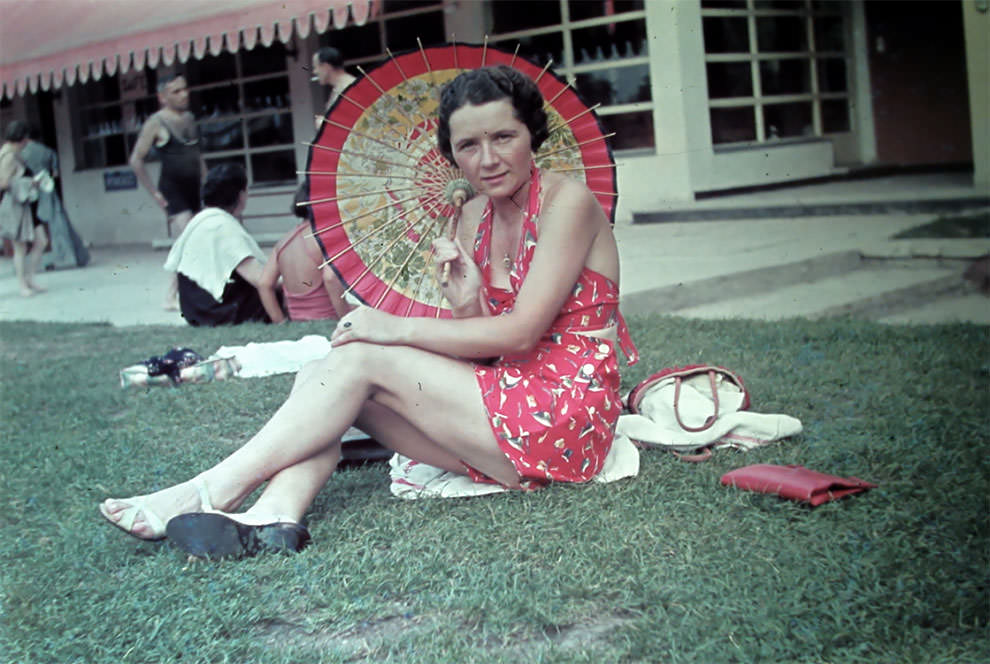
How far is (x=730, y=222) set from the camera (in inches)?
333

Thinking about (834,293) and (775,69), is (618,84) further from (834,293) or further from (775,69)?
(834,293)

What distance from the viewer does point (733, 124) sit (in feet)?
34.2

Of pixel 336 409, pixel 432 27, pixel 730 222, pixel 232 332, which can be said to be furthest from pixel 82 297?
pixel 336 409

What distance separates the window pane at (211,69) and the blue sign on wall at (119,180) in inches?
71.7

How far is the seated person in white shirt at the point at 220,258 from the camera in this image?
20.1 feet

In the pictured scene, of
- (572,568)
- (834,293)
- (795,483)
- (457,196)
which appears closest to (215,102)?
(834,293)

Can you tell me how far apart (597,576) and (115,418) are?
293 cm

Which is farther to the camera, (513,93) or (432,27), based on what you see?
(432,27)

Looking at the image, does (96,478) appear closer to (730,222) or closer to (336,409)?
(336,409)

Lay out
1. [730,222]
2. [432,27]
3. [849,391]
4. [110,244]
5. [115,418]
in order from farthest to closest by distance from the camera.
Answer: [110,244], [432,27], [730,222], [115,418], [849,391]

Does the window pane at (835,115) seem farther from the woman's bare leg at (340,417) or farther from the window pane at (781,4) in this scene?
the woman's bare leg at (340,417)

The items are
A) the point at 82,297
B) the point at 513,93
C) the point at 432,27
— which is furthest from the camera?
the point at 432,27

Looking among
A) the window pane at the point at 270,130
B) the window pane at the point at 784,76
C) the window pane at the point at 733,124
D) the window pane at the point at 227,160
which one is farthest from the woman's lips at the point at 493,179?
the window pane at the point at 227,160

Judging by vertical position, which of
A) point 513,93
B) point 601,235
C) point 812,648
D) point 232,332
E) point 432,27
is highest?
point 432,27
